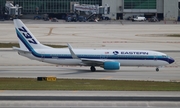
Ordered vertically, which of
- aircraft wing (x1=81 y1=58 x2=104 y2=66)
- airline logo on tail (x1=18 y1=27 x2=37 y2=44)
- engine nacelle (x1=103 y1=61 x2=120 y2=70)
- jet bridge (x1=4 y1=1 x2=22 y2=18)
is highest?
jet bridge (x1=4 y1=1 x2=22 y2=18)

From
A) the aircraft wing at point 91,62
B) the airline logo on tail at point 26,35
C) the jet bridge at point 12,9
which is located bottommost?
the aircraft wing at point 91,62

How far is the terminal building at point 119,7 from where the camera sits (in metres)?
162

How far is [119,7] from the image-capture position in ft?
535

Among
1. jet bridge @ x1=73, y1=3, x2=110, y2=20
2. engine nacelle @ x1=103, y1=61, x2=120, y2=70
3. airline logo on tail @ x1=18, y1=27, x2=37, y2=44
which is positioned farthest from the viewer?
jet bridge @ x1=73, y1=3, x2=110, y2=20

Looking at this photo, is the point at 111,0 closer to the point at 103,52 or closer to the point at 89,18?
the point at 89,18

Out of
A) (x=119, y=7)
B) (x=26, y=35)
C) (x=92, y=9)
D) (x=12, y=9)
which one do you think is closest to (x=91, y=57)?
(x=26, y=35)

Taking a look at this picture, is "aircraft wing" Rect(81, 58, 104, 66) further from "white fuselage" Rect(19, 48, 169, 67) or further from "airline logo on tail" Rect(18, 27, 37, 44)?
"airline logo on tail" Rect(18, 27, 37, 44)

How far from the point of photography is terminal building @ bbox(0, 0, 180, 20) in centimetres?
16175

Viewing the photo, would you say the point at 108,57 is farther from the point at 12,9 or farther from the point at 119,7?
the point at 119,7

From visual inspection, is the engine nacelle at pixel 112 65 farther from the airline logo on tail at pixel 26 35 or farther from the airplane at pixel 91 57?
the airline logo on tail at pixel 26 35

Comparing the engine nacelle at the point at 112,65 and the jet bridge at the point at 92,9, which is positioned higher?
the jet bridge at the point at 92,9

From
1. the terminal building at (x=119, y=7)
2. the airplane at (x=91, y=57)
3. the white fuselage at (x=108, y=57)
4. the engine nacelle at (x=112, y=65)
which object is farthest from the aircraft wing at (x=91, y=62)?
the terminal building at (x=119, y=7)

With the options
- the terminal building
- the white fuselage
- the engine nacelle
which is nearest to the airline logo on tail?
the white fuselage

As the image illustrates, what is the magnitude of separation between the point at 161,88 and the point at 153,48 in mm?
42456
